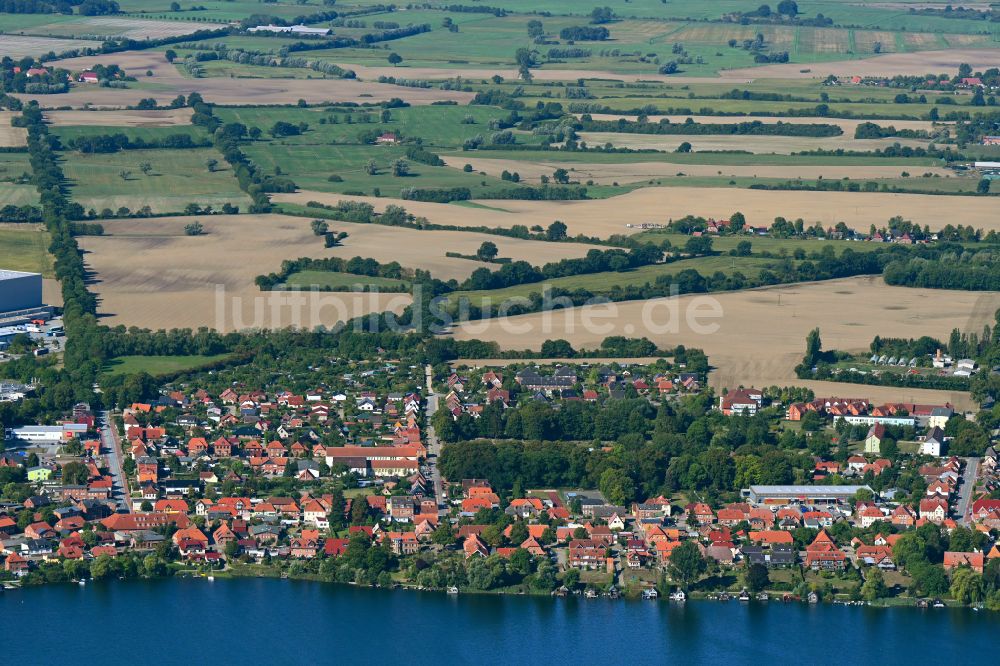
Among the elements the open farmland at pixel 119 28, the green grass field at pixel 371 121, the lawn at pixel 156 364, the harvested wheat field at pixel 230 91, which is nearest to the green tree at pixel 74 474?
the lawn at pixel 156 364

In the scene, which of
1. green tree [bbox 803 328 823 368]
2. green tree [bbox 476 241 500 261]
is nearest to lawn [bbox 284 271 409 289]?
green tree [bbox 476 241 500 261]

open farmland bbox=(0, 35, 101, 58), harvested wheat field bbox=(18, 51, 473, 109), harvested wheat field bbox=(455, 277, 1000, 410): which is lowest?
harvested wheat field bbox=(455, 277, 1000, 410)

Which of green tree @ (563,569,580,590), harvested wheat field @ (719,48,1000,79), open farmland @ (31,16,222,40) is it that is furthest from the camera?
open farmland @ (31,16,222,40)

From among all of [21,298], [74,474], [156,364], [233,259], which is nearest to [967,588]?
[74,474]

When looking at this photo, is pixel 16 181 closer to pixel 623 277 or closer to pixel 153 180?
pixel 153 180

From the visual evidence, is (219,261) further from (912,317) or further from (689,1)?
(689,1)

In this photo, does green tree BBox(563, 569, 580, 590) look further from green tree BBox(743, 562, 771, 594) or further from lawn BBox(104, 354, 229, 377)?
lawn BBox(104, 354, 229, 377)

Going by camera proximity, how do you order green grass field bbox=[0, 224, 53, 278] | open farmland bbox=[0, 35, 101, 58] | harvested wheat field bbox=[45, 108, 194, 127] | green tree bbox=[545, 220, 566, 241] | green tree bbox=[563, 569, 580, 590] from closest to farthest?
green tree bbox=[563, 569, 580, 590] < green grass field bbox=[0, 224, 53, 278] < green tree bbox=[545, 220, 566, 241] < harvested wheat field bbox=[45, 108, 194, 127] < open farmland bbox=[0, 35, 101, 58]
